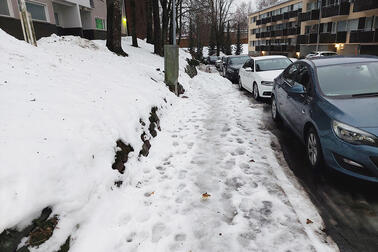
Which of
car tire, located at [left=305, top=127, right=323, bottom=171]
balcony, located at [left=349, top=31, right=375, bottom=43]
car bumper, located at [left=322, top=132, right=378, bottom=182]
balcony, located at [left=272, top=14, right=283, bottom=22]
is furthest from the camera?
balcony, located at [left=272, top=14, right=283, bottom=22]

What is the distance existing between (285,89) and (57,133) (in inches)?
176

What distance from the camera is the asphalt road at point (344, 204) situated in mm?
2730

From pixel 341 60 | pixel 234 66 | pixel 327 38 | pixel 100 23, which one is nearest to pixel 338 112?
pixel 341 60


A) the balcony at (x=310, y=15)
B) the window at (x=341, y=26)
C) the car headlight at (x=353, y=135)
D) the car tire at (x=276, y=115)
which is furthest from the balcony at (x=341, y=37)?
the car headlight at (x=353, y=135)

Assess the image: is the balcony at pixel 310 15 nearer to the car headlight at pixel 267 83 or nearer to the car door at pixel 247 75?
the car door at pixel 247 75

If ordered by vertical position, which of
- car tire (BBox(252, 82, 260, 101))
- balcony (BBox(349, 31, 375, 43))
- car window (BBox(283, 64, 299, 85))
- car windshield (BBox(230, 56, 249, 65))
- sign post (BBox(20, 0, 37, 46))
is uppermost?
sign post (BBox(20, 0, 37, 46))

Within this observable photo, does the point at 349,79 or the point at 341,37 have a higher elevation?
the point at 341,37

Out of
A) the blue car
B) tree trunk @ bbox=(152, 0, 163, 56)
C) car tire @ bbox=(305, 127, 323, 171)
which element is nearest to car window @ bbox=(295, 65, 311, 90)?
the blue car

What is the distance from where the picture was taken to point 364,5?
2455 cm

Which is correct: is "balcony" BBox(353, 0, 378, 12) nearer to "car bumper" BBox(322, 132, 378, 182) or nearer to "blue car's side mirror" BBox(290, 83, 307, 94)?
"blue car's side mirror" BBox(290, 83, 307, 94)

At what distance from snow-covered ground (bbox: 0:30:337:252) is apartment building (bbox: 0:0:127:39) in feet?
27.1

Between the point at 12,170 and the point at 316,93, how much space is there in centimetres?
413

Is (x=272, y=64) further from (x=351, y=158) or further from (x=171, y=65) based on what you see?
(x=351, y=158)

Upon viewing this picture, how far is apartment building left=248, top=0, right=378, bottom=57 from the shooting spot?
25.5 metres
